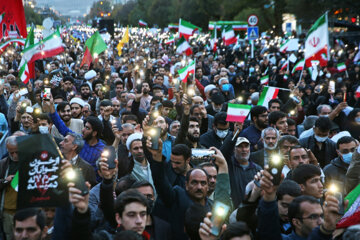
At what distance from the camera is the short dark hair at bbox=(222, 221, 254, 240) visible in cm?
378

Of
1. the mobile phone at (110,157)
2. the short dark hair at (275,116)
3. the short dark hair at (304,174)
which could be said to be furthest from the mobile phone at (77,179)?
the short dark hair at (275,116)

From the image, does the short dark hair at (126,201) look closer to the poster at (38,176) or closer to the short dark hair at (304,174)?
the poster at (38,176)

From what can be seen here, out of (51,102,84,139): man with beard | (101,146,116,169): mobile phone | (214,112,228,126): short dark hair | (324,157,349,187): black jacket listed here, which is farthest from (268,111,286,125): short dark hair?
(101,146,116,169): mobile phone

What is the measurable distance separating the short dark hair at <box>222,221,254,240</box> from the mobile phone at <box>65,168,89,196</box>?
3.26 ft

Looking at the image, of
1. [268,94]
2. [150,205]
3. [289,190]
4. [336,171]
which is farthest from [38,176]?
[268,94]

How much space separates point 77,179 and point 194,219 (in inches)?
42.6

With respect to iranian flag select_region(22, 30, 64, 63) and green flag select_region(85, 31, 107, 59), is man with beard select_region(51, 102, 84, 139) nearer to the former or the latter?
iranian flag select_region(22, 30, 64, 63)

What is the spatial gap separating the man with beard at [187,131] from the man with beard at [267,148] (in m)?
0.80

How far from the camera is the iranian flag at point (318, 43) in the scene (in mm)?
11758

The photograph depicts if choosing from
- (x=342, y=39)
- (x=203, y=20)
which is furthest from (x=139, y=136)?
(x=203, y=20)

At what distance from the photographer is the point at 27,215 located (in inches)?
156

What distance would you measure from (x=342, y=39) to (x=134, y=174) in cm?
2963

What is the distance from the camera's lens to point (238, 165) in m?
6.27

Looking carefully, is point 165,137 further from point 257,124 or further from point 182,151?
point 257,124
